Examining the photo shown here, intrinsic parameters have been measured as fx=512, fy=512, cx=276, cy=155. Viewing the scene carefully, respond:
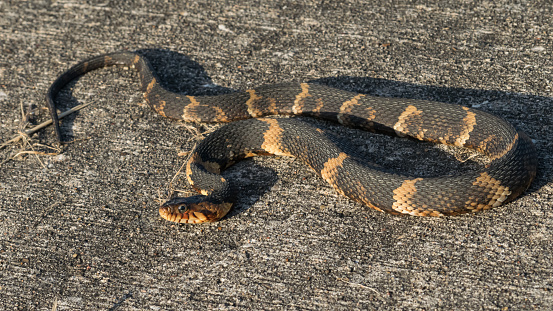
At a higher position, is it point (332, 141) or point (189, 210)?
point (332, 141)

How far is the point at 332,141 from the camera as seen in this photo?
4773 millimetres

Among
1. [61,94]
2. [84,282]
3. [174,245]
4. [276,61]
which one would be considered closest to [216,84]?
[276,61]

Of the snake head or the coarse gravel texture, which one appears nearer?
the coarse gravel texture

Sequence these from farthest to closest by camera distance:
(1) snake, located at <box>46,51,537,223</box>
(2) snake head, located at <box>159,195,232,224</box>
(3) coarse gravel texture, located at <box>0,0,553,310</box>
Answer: (2) snake head, located at <box>159,195,232,224</box>, (1) snake, located at <box>46,51,537,223</box>, (3) coarse gravel texture, located at <box>0,0,553,310</box>

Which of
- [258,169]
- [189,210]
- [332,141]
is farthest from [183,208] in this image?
[332,141]

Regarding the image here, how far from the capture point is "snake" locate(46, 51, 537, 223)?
4.14 m

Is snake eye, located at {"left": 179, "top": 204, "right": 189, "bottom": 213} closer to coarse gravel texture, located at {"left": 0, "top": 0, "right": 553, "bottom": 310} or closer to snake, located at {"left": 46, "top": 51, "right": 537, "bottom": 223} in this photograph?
snake, located at {"left": 46, "top": 51, "right": 537, "bottom": 223}

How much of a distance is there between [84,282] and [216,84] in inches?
112

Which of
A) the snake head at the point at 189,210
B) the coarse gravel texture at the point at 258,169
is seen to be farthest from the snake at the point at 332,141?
the coarse gravel texture at the point at 258,169

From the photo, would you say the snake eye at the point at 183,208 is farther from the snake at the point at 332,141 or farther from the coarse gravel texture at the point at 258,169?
the coarse gravel texture at the point at 258,169

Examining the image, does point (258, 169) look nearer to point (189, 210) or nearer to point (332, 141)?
point (332, 141)

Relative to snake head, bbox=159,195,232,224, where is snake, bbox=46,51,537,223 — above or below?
above

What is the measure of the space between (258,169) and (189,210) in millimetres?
942

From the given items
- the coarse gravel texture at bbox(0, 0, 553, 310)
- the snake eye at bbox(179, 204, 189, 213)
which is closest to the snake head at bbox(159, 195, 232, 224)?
the snake eye at bbox(179, 204, 189, 213)
